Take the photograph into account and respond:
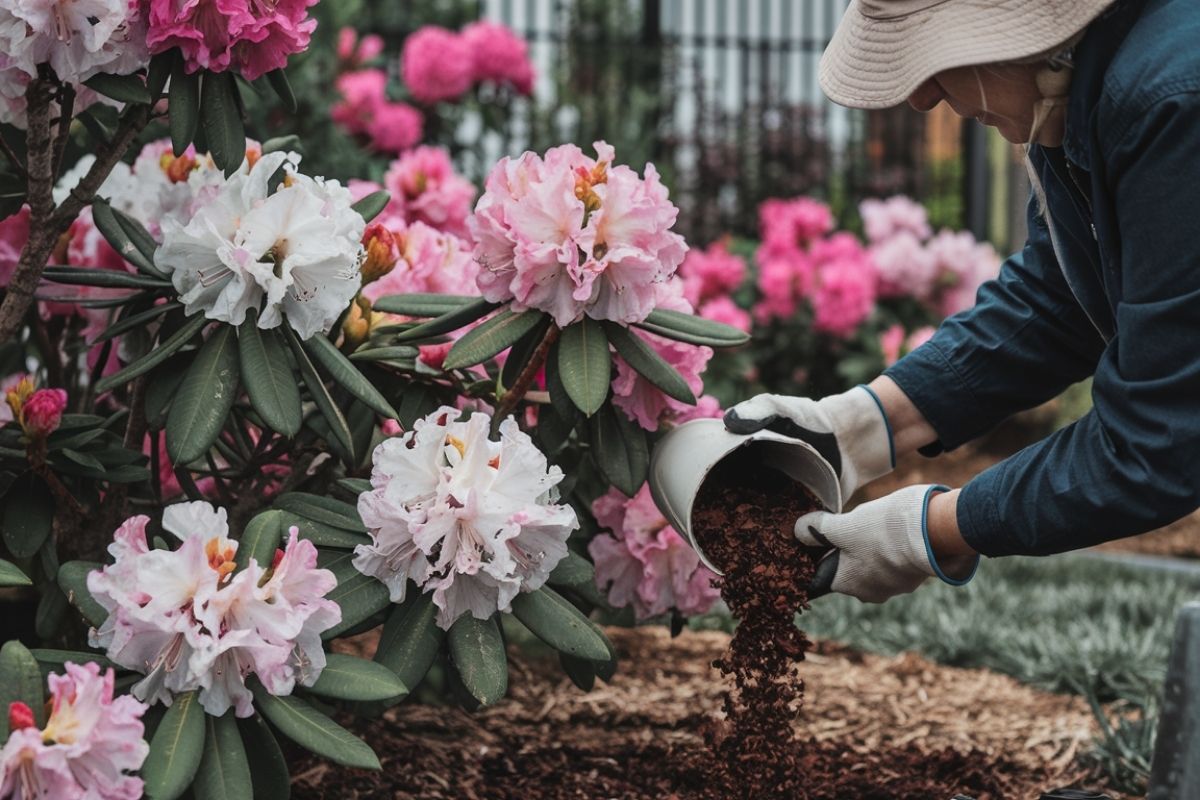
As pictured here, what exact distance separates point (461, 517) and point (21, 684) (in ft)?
1.87

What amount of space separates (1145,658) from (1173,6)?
2170 mm

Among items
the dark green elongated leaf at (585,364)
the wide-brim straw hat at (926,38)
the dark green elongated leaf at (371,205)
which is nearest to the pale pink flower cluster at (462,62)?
the dark green elongated leaf at (371,205)

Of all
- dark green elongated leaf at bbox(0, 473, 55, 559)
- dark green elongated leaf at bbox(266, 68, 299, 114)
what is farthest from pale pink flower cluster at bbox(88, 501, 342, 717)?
dark green elongated leaf at bbox(266, 68, 299, 114)

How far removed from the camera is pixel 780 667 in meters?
2.17

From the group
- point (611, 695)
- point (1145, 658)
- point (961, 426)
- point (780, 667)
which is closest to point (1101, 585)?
point (1145, 658)

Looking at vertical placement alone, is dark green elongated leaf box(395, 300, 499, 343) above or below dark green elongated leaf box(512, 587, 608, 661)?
above

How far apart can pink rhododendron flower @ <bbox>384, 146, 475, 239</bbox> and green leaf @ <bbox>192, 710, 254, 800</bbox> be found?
162cm

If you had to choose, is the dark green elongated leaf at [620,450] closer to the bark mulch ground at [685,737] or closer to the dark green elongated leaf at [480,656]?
the dark green elongated leaf at [480,656]

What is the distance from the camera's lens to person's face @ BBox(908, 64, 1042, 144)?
180 centimetres

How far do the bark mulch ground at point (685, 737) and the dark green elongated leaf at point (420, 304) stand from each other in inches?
33.6

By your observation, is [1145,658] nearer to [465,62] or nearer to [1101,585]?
[1101,585]

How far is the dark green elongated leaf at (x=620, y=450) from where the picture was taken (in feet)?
7.27

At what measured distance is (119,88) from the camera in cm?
199

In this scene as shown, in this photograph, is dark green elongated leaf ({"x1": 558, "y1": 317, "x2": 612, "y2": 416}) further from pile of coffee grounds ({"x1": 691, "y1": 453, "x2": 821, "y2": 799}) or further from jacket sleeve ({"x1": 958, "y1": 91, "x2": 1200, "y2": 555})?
jacket sleeve ({"x1": 958, "y1": 91, "x2": 1200, "y2": 555})
